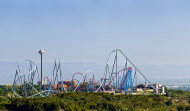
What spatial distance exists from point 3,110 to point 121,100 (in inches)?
556

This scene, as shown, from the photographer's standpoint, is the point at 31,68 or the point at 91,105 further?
the point at 31,68

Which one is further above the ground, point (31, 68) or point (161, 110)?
point (31, 68)

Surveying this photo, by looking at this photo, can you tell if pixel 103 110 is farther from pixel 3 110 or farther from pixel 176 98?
pixel 176 98

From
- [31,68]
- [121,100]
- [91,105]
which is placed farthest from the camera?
[31,68]

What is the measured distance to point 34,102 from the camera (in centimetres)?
3209

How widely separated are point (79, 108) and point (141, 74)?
34866mm

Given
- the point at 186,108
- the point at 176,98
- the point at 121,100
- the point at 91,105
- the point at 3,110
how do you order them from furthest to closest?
the point at 176,98 < the point at 121,100 < the point at 186,108 < the point at 91,105 < the point at 3,110

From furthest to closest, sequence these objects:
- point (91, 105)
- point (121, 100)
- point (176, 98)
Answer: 1. point (176, 98)
2. point (121, 100)
3. point (91, 105)

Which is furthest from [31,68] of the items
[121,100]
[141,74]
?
[121,100]

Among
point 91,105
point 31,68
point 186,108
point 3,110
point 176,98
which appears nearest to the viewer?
point 3,110

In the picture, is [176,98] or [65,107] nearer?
[65,107]

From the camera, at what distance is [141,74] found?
213ft

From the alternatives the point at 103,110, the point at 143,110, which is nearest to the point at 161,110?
the point at 143,110

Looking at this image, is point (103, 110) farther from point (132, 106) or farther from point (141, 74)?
point (141, 74)
